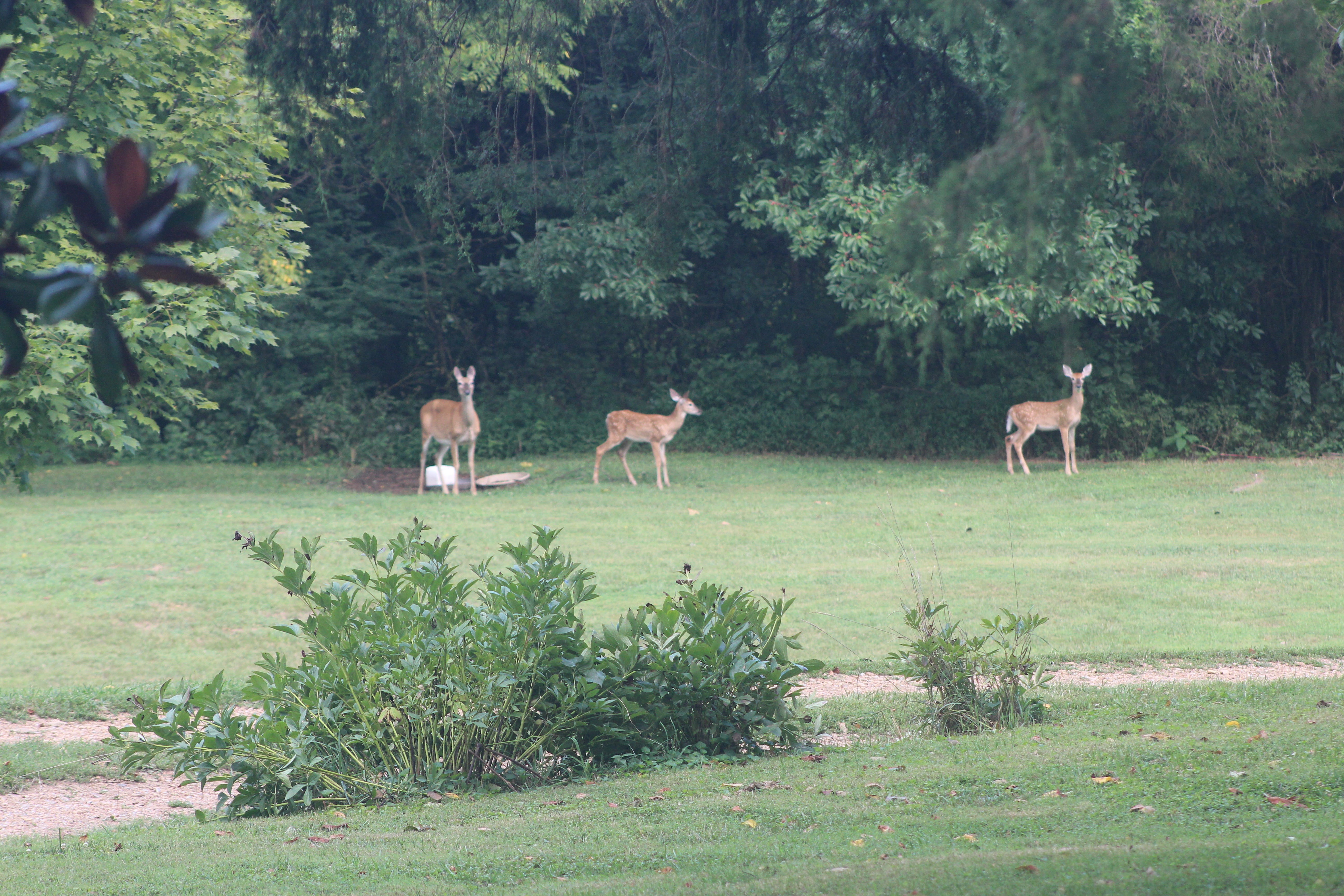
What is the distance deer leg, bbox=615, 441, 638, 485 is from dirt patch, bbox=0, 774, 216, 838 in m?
13.1

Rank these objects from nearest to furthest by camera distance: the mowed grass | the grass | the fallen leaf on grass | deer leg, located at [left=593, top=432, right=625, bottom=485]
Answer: the grass < the fallen leaf on grass < the mowed grass < deer leg, located at [left=593, top=432, right=625, bottom=485]

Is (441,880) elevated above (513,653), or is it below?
below

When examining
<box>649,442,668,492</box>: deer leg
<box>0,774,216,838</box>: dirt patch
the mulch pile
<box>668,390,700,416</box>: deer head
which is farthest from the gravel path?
<box>668,390,700,416</box>: deer head

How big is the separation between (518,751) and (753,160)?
4088mm

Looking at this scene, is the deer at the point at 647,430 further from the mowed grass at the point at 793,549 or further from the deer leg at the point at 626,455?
the mowed grass at the point at 793,549

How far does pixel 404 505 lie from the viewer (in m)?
17.4

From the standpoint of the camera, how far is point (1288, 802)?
5.00 metres

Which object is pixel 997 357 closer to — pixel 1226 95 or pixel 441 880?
pixel 1226 95

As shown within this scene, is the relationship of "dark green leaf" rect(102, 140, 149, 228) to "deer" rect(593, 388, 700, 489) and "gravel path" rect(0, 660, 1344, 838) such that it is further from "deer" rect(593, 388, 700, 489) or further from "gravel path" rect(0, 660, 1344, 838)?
"deer" rect(593, 388, 700, 489)

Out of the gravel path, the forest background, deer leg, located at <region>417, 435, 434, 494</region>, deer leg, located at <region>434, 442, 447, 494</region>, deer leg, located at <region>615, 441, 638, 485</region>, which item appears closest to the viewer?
the forest background

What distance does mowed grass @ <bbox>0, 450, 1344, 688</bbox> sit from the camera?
34.2 feet

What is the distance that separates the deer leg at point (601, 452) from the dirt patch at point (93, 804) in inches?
520

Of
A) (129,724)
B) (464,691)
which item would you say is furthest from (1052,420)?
(464,691)

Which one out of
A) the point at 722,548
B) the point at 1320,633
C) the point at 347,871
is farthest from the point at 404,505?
the point at 347,871
